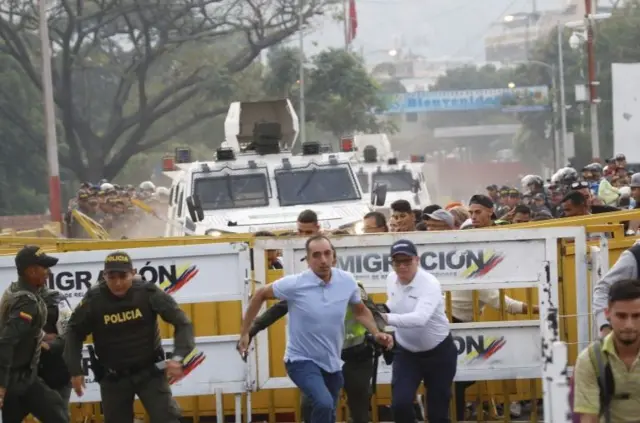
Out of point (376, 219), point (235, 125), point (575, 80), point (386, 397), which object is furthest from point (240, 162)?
point (575, 80)

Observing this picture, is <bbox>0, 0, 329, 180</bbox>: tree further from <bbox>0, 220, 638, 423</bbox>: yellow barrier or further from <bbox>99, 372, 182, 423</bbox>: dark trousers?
<bbox>99, 372, 182, 423</bbox>: dark trousers

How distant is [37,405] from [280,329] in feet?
6.93

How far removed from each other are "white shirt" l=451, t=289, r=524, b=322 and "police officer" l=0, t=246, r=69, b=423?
9.94 feet

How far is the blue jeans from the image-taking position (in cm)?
924

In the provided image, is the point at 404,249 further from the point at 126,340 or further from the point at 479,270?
the point at 126,340

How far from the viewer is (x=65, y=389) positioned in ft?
32.3

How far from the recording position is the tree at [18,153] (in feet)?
170

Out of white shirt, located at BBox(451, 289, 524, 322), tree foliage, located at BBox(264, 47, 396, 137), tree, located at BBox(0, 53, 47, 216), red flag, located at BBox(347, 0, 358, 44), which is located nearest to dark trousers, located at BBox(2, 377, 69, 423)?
white shirt, located at BBox(451, 289, 524, 322)

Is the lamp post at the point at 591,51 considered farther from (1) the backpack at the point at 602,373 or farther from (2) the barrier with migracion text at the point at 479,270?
(1) the backpack at the point at 602,373

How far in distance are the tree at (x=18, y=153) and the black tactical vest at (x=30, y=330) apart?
42845mm

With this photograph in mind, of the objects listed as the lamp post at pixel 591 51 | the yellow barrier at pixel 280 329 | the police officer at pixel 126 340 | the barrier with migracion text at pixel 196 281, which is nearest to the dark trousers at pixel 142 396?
the police officer at pixel 126 340

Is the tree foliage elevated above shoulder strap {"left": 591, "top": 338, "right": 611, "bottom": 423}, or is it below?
above

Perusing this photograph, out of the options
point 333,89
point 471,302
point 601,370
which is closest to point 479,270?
point 471,302

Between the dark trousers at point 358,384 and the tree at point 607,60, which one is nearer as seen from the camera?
the dark trousers at point 358,384
